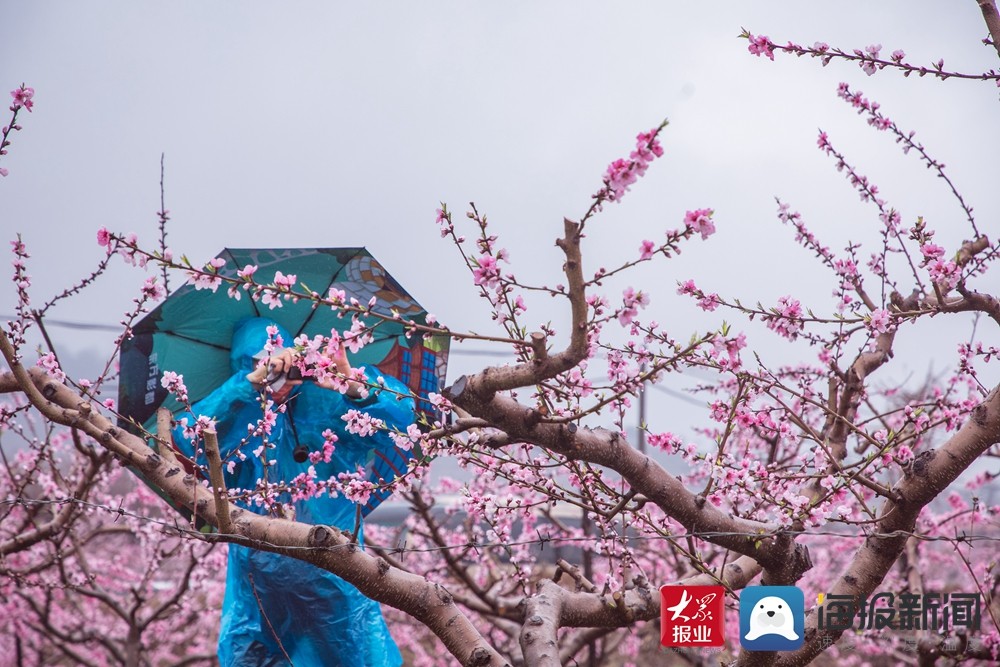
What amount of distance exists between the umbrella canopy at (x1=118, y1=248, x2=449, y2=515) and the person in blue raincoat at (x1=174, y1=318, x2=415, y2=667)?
0.27 feet

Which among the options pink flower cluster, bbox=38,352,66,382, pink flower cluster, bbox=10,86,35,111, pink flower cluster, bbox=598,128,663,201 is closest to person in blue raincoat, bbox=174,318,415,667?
pink flower cluster, bbox=38,352,66,382

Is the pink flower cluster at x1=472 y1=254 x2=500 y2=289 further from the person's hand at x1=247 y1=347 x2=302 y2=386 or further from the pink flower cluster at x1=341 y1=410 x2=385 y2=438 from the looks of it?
the person's hand at x1=247 y1=347 x2=302 y2=386

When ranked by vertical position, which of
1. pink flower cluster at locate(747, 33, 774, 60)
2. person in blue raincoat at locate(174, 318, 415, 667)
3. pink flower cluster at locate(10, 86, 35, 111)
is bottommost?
person in blue raincoat at locate(174, 318, 415, 667)

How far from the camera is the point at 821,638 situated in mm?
2869

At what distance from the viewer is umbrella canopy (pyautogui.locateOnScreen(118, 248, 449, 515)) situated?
3293mm

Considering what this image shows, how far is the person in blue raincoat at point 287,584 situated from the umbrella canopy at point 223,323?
8 cm

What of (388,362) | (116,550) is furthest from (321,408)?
(116,550)

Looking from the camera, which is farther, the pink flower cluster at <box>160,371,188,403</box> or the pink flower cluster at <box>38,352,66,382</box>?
the pink flower cluster at <box>38,352,66,382</box>

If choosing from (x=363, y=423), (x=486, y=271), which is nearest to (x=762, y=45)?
(x=486, y=271)

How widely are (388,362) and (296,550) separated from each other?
3.88ft

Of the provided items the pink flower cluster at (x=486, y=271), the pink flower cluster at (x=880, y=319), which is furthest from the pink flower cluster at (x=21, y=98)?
the pink flower cluster at (x=880, y=319)

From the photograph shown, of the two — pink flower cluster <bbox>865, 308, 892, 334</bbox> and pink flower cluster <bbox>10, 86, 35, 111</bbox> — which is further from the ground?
pink flower cluster <bbox>10, 86, 35, 111</bbox>

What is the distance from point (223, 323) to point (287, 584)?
114cm

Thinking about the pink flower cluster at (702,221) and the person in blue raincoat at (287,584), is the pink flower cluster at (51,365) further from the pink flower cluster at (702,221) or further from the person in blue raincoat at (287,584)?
the pink flower cluster at (702,221)
